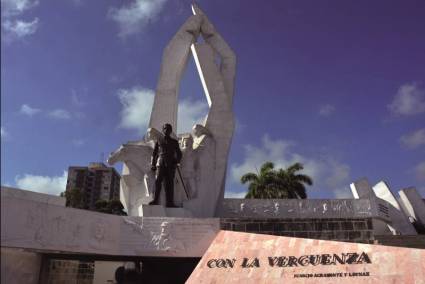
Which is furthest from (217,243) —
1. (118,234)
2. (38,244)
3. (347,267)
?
(38,244)

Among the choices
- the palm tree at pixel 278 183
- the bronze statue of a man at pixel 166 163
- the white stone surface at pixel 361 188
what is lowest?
the bronze statue of a man at pixel 166 163

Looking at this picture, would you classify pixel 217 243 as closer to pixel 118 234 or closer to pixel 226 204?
pixel 118 234

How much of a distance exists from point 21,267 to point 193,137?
6.29 m

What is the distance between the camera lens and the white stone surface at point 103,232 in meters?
7.30

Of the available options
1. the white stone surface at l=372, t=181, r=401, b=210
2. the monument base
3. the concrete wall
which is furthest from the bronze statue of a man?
the white stone surface at l=372, t=181, r=401, b=210

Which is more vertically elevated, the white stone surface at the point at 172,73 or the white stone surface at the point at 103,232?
the white stone surface at the point at 172,73

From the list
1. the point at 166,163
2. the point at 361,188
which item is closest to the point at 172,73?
the point at 166,163

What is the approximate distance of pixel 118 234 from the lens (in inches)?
359

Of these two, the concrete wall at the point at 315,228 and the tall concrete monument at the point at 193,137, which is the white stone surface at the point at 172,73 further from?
the concrete wall at the point at 315,228

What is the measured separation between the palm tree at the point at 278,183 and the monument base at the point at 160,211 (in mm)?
12202

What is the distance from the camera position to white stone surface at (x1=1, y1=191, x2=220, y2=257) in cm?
730

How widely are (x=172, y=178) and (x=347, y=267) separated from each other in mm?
5301

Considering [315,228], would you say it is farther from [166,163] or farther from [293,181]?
[293,181]

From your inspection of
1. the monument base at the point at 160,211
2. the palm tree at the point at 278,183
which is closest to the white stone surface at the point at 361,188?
the palm tree at the point at 278,183
